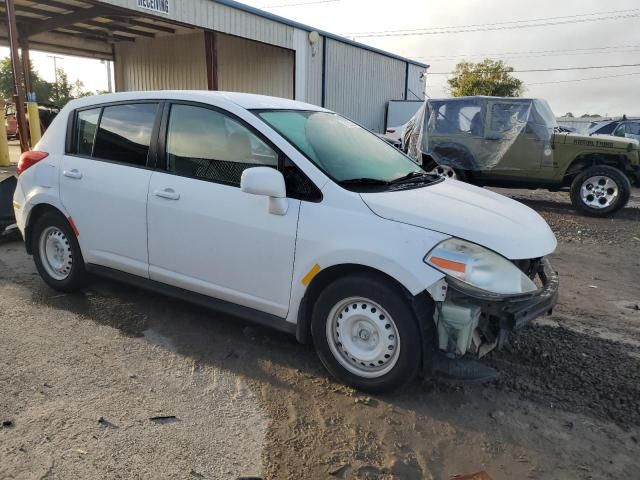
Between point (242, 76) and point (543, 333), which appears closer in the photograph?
point (543, 333)

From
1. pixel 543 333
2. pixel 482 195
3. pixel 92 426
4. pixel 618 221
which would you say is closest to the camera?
pixel 92 426

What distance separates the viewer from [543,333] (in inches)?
160

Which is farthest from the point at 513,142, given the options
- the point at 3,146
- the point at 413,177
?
the point at 3,146

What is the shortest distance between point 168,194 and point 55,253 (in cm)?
169

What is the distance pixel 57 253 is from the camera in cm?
470

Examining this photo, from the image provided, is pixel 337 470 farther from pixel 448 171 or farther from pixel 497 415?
pixel 448 171

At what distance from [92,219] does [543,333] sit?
3.73m

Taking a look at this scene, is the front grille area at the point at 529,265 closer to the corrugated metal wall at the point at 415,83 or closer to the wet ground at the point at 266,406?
the wet ground at the point at 266,406

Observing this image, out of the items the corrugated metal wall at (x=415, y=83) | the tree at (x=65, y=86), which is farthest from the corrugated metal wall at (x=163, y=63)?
the tree at (x=65, y=86)

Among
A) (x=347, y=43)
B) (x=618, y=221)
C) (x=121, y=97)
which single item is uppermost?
(x=347, y=43)

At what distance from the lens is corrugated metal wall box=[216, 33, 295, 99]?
18328 millimetres

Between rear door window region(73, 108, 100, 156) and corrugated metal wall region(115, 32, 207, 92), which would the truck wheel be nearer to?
rear door window region(73, 108, 100, 156)

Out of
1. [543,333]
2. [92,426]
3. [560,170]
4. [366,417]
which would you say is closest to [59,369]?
[92,426]

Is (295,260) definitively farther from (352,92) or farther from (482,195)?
A: (352,92)
